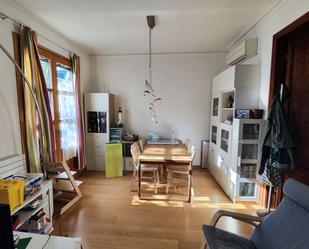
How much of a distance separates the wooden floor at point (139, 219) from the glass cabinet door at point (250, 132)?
1032 mm

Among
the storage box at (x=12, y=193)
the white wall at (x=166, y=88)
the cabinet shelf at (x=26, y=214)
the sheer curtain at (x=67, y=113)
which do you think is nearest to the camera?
the storage box at (x=12, y=193)

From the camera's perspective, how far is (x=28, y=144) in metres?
2.39

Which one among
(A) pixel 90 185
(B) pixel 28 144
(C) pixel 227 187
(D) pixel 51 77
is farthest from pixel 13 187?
(C) pixel 227 187

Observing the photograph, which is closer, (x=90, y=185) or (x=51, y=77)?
(x=51, y=77)

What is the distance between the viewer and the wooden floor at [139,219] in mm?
1997

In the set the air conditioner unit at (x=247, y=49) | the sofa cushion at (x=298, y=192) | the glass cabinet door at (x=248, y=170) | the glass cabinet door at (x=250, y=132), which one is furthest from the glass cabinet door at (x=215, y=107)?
the sofa cushion at (x=298, y=192)

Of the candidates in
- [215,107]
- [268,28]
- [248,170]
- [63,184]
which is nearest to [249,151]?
[248,170]

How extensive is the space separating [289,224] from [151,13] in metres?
2.71

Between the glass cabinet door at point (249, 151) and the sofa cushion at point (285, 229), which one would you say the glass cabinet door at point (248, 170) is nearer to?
the glass cabinet door at point (249, 151)

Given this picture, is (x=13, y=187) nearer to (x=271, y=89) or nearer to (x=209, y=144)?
(x=271, y=89)

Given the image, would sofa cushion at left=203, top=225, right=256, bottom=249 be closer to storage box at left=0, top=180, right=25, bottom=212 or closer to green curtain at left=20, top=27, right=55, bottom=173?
storage box at left=0, top=180, right=25, bottom=212

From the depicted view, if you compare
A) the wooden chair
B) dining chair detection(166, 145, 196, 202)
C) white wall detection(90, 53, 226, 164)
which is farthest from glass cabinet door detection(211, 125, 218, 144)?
the wooden chair

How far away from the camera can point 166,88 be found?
14.2 ft

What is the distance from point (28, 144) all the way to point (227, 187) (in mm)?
3049
